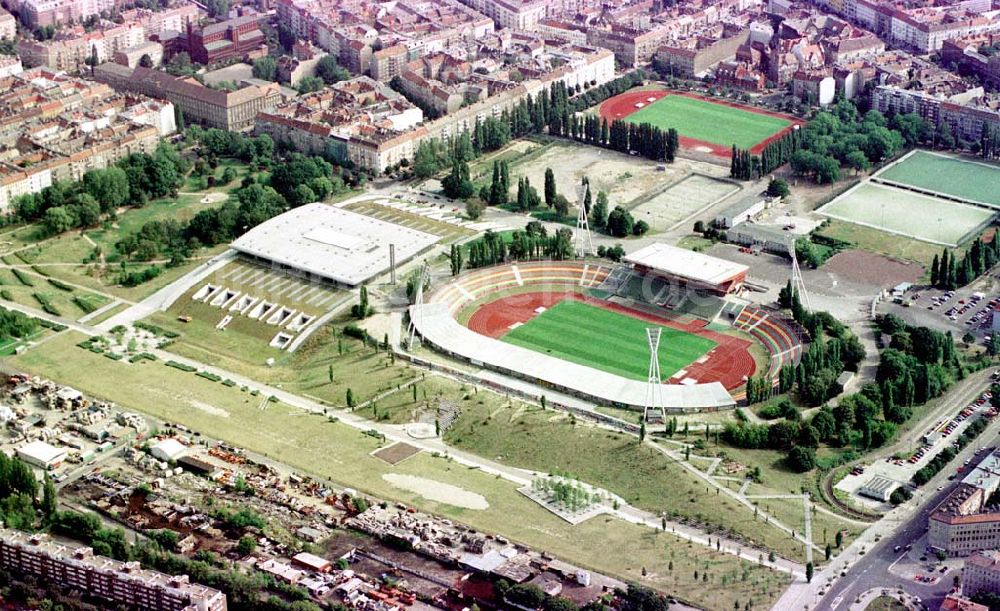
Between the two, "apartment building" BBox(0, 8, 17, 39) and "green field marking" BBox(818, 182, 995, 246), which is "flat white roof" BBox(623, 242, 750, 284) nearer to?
"green field marking" BBox(818, 182, 995, 246)

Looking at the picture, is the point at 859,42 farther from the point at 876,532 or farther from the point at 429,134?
the point at 876,532

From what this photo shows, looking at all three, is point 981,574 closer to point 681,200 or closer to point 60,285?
point 681,200

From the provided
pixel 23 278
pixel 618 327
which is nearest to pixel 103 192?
pixel 23 278

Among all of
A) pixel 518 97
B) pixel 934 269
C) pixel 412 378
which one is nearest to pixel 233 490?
pixel 412 378

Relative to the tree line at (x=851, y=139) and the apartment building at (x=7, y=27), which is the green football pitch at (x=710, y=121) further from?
the apartment building at (x=7, y=27)

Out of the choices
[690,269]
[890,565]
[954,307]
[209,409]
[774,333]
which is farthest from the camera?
[690,269]

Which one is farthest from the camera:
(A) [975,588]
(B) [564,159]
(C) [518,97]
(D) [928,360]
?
(C) [518,97]

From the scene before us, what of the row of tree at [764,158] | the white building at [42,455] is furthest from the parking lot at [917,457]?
the white building at [42,455]
